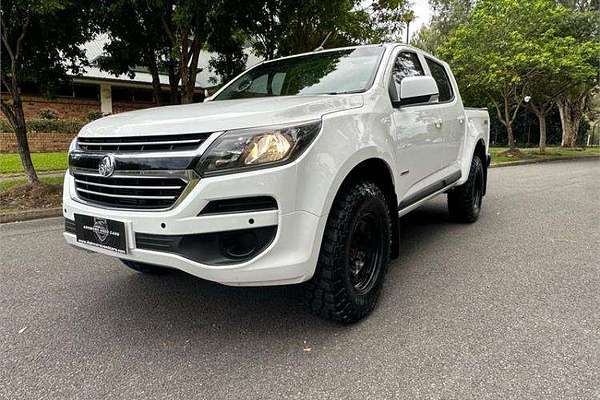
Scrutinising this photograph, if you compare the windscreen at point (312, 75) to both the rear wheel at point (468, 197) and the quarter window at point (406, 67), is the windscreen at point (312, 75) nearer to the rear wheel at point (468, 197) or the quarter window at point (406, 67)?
the quarter window at point (406, 67)

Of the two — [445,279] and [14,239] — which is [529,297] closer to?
[445,279]

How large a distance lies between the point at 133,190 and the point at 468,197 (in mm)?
3981

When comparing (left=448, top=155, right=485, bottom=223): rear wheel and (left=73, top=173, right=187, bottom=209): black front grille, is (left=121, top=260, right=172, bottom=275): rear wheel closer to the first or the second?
(left=73, top=173, right=187, bottom=209): black front grille

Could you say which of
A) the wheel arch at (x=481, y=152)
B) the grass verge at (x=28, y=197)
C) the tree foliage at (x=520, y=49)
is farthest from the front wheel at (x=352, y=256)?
the tree foliage at (x=520, y=49)

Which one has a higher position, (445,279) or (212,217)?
(212,217)

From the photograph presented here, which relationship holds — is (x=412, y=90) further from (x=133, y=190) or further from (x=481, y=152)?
(x=481, y=152)

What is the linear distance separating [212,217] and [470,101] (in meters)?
22.5

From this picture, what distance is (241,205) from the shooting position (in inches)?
83.9

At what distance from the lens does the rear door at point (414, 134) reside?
323 cm

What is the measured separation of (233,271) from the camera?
2.14 metres

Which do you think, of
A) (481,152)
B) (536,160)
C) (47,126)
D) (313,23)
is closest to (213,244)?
(481,152)

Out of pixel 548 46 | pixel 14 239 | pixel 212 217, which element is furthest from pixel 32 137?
pixel 548 46

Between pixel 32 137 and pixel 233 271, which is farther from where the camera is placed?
pixel 32 137

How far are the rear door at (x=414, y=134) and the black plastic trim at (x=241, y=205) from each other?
138 cm
